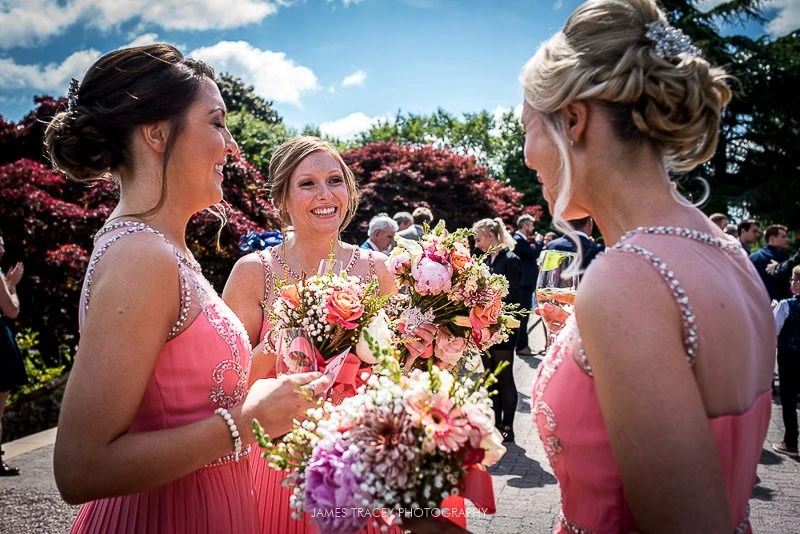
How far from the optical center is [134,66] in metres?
1.99

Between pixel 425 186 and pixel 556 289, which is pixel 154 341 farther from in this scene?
pixel 425 186

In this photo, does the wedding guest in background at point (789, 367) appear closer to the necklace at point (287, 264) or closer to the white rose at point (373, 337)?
the necklace at point (287, 264)

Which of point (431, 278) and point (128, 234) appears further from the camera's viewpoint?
point (431, 278)

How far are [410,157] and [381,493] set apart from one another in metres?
17.9

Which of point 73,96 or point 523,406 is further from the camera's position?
point 523,406

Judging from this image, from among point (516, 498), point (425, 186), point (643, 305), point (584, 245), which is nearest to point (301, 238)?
point (643, 305)

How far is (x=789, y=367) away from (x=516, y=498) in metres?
3.64

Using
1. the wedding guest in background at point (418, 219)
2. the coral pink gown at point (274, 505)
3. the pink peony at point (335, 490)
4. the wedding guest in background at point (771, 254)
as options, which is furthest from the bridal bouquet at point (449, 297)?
the wedding guest in background at point (771, 254)

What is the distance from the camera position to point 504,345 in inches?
281

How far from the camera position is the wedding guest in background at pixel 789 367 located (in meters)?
6.45

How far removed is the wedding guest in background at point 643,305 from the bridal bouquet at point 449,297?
1137mm

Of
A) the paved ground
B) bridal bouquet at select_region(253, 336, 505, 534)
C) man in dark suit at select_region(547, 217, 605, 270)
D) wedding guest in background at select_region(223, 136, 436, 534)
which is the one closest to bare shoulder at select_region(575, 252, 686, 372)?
bridal bouquet at select_region(253, 336, 505, 534)

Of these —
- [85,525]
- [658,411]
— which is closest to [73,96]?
[85,525]

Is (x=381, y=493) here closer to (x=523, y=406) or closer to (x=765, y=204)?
(x=523, y=406)
